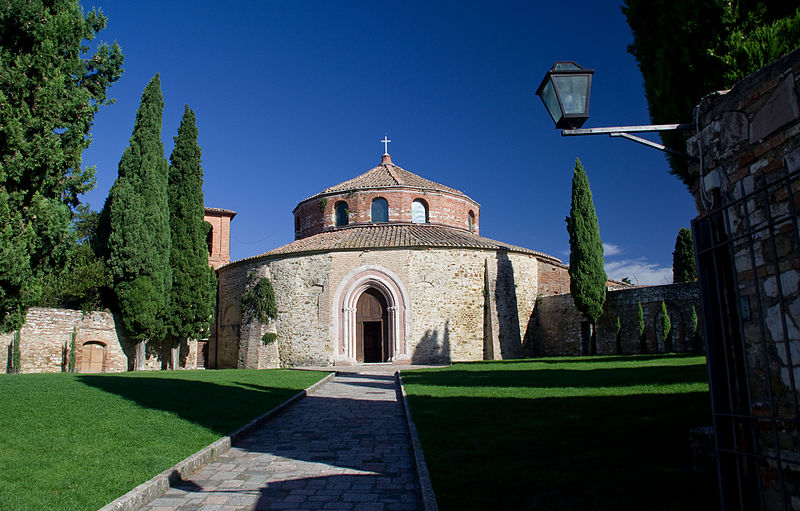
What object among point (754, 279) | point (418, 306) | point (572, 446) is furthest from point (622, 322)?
point (754, 279)

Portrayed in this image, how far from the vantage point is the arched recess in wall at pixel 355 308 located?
2430 cm

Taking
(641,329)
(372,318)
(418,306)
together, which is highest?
(418,306)

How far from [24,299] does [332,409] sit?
617cm

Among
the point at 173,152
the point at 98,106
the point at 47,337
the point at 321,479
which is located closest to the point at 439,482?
the point at 321,479

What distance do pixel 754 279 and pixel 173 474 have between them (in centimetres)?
534

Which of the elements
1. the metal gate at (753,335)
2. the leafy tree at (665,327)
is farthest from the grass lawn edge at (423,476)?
the leafy tree at (665,327)

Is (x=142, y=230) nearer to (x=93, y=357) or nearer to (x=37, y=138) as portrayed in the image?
(x=93, y=357)

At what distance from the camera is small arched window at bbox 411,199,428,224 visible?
29781 mm

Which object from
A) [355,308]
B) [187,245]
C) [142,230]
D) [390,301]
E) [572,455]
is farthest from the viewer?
[187,245]

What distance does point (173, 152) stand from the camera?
27062 millimetres

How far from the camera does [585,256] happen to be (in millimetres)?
25359

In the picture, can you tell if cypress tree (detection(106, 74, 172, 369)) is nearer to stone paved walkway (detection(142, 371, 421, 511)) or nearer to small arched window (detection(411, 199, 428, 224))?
small arched window (detection(411, 199, 428, 224))

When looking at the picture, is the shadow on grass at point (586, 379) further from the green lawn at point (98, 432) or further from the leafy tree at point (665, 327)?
the leafy tree at point (665, 327)

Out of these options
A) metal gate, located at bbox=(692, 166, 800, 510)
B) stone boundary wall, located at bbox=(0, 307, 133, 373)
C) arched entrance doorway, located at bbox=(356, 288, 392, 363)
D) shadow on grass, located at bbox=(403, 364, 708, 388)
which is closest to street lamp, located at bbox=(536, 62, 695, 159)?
metal gate, located at bbox=(692, 166, 800, 510)
